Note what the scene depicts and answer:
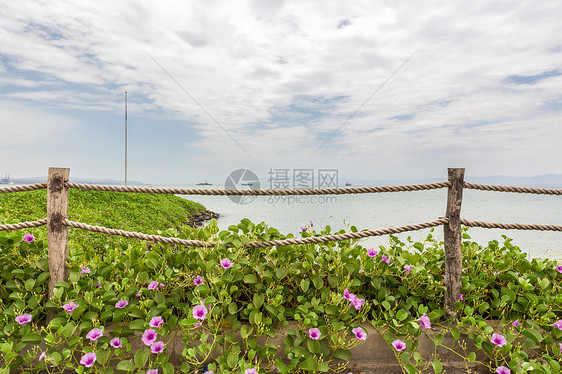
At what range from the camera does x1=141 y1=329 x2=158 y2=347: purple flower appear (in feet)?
7.66

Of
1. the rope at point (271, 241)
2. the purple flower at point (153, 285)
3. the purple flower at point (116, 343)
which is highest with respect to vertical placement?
the rope at point (271, 241)

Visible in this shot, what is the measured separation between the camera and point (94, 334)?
94.6 inches

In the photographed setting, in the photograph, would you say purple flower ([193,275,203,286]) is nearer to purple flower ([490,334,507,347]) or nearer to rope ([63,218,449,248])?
rope ([63,218,449,248])

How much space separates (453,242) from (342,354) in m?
1.18

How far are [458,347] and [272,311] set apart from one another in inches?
55.5

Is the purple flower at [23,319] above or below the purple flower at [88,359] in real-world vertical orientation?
above

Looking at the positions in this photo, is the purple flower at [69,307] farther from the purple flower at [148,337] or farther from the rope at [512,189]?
the rope at [512,189]

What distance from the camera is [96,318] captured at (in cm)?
253

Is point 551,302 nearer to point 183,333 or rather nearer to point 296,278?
point 296,278

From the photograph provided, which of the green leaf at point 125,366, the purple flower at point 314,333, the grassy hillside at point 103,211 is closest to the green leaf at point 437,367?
the purple flower at point 314,333

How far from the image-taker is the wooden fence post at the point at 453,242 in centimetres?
272

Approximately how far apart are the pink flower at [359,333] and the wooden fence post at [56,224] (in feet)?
7.06

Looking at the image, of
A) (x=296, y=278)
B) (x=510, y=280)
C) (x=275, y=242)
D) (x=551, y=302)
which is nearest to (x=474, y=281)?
(x=510, y=280)

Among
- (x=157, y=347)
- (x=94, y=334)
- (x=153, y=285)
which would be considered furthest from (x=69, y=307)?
(x=157, y=347)
